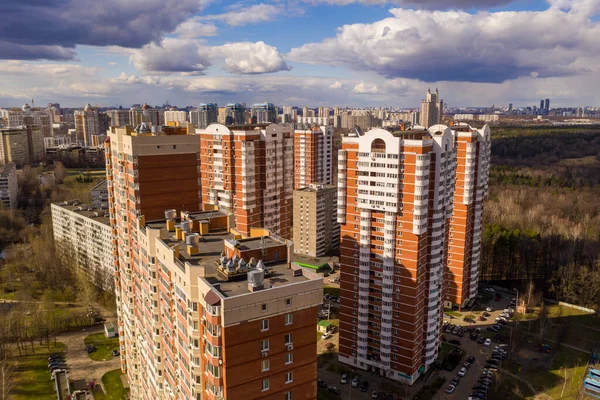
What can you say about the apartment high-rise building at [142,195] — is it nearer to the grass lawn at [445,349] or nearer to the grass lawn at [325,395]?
the grass lawn at [325,395]

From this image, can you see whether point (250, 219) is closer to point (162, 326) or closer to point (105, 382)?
point (105, 382)

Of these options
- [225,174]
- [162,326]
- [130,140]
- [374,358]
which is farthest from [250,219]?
[162,326]

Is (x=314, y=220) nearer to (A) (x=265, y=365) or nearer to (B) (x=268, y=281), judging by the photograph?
(B) (x=268, y=281)

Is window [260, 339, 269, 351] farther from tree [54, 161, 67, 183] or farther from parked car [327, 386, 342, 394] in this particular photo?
tree [54, 161, 67, 183]

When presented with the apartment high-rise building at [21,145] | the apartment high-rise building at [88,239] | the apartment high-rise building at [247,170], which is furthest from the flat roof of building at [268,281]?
the apartment high-rise building at [21,145]

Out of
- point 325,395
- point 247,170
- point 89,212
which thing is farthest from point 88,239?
point 325,395

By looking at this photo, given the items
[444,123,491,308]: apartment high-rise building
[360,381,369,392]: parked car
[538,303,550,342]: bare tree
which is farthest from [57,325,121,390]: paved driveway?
[538,303,550,342]: bare tree
